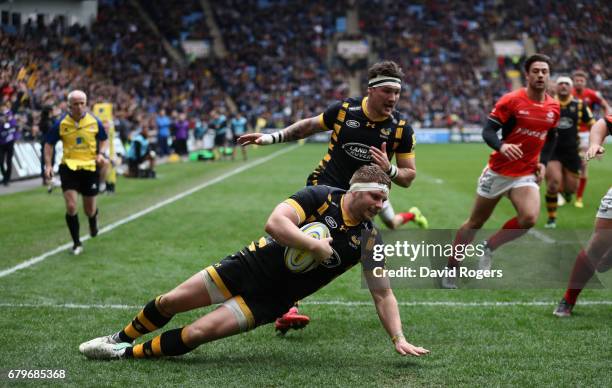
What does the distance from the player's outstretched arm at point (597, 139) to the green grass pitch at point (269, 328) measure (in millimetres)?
1440

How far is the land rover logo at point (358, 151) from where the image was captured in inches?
267

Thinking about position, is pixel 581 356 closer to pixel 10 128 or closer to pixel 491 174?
pixel 491 174

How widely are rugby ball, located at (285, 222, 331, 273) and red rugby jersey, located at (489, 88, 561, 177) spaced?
137 inches

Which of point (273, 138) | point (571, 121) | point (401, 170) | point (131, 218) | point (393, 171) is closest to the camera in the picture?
point (393, 171)

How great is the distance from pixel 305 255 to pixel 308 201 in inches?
14.2

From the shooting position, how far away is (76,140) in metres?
11.0

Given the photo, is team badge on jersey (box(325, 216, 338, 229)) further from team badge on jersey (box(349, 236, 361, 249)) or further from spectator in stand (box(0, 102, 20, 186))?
spectator in stand (box(0, 102, 20, 186))

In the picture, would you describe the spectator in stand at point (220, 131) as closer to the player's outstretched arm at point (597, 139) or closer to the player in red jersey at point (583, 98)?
the player in red jersey at point (583, 98)

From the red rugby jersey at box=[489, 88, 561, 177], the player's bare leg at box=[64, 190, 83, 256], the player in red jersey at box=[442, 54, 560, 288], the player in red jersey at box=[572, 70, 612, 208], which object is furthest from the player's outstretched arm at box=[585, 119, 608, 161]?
the player's bare leg at box=[64, 190, 83, 256]

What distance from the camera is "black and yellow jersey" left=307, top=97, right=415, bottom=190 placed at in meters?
6.77

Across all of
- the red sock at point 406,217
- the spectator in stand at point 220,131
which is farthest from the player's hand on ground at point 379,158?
the spectator in stand at point 220,131

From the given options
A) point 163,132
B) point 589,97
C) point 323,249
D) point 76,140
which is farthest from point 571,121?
point 163,132

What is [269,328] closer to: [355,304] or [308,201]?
[355,304]

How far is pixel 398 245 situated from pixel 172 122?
2981 centimetres
